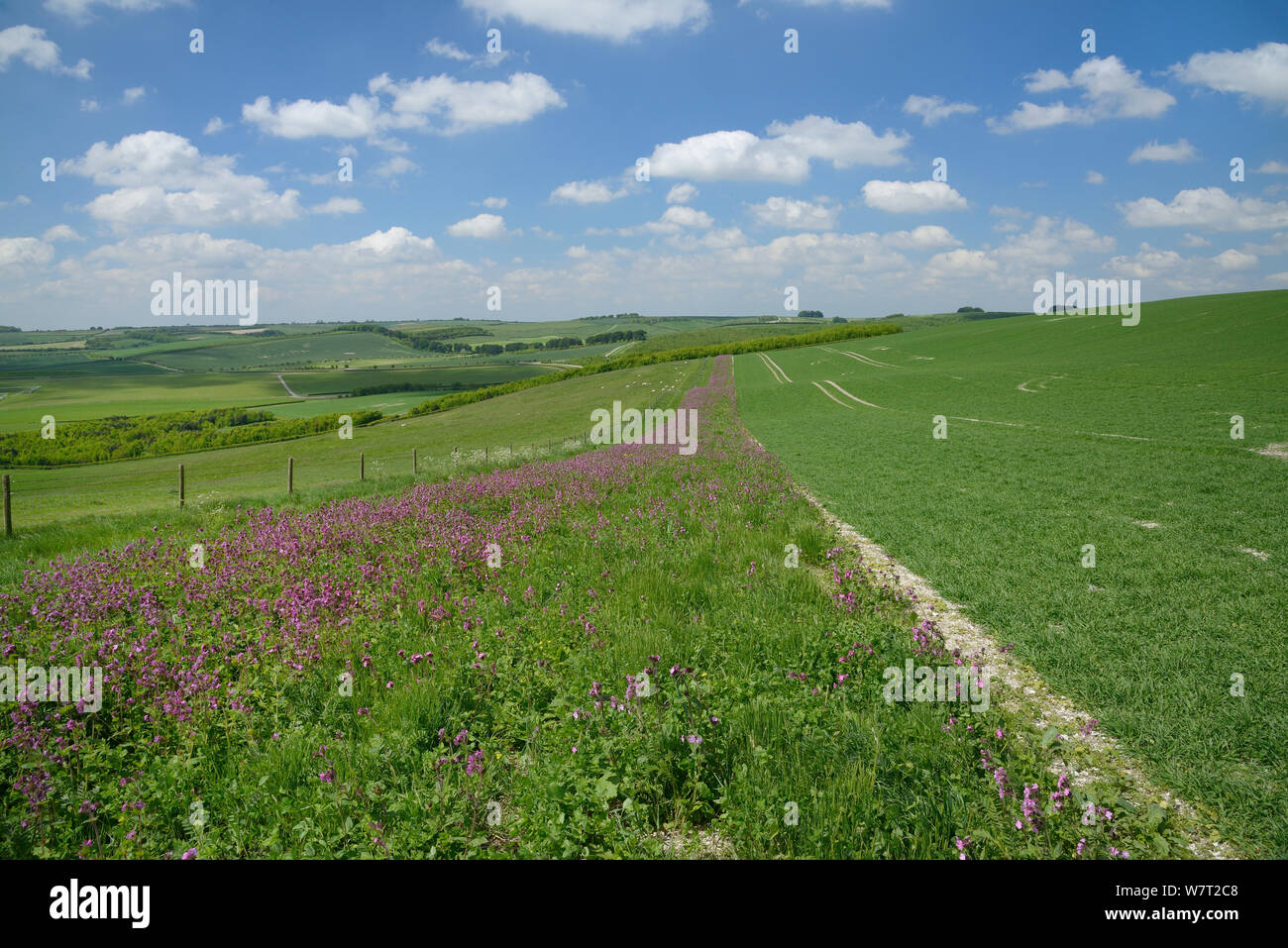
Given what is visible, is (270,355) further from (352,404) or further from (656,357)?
(656,357)

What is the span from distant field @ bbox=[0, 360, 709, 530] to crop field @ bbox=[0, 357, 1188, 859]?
1342cm

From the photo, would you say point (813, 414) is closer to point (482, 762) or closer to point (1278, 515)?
point (1278, 515)

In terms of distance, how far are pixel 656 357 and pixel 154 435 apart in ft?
271

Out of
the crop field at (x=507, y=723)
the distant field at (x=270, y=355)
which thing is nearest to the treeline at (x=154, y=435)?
the crop field at (x=507, y=723)

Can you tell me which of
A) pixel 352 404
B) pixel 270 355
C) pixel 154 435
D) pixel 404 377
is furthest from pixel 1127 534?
pixel 270 355

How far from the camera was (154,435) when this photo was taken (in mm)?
71000

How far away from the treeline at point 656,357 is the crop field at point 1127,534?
63.1 metres

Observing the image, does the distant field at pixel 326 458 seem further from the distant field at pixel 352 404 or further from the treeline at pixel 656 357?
the treeline at pixel 656 357

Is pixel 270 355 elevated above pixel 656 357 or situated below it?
above

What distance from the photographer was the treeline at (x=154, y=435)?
5919 cm
